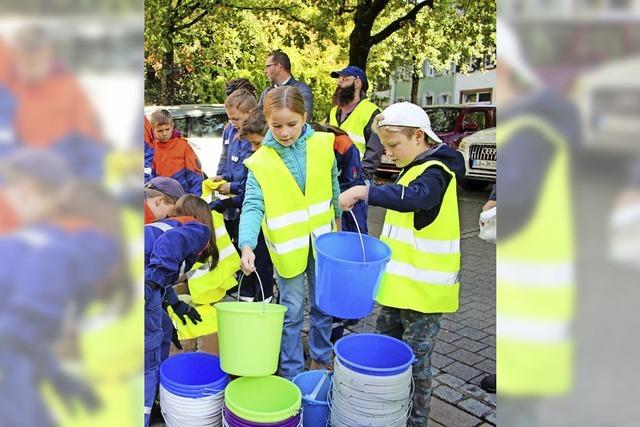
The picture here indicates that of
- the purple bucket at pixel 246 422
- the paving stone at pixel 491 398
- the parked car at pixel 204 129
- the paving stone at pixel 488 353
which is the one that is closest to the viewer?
the purple bucket at pixel 246 422

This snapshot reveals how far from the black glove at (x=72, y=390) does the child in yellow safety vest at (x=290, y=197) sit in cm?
201

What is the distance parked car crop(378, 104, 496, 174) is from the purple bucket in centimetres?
981

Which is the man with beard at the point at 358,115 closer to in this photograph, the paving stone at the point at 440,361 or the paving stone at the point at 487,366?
the paving stone at the point at 440,361

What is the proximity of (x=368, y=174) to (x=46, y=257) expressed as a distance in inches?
160

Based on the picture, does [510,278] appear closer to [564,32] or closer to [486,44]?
[564,32]

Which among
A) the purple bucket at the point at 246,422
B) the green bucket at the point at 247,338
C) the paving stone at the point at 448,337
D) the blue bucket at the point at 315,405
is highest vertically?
the green bucket at the point at 247,338

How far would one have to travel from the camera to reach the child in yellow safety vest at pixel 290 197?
317cm

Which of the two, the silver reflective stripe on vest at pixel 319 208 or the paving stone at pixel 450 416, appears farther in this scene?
the silver reflective stripe on vest at pixel 319 208

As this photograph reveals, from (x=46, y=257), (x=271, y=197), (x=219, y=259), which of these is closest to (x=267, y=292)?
(x=219, y=259)

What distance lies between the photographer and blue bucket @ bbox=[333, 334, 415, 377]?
2.74m

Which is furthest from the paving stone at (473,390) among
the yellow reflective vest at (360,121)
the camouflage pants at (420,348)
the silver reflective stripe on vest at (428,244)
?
the yellow reflective vest at (360,121)

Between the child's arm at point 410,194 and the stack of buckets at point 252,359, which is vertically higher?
the child's arm at point 410,194

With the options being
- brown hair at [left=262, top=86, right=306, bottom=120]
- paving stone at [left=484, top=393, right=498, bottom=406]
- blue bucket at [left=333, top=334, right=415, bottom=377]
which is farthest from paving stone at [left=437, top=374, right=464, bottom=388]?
brown hair at [left=262, top=86, right=306, bottom=120]

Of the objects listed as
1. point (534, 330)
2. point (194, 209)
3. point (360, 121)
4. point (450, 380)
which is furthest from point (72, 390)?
point (360, 121)
